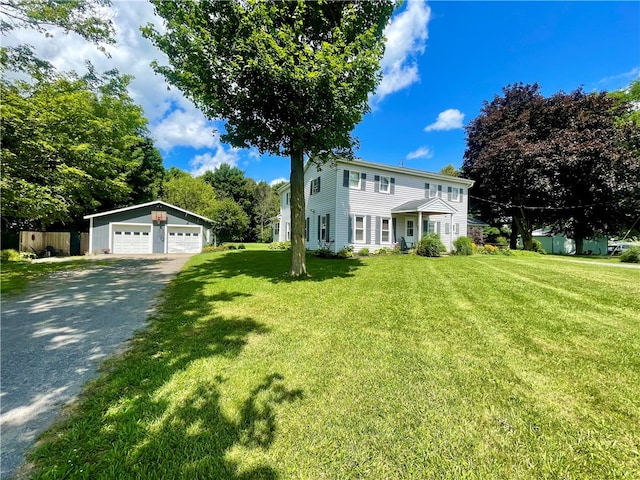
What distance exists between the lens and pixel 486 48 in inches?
476

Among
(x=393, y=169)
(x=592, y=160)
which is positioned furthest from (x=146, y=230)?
→ (x=592, y=160)

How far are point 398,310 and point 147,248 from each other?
20948mm

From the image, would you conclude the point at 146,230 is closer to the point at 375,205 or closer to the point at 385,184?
the point at 375,205

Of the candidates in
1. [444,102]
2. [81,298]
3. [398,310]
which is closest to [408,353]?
[398,310]

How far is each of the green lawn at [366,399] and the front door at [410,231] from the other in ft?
42.5

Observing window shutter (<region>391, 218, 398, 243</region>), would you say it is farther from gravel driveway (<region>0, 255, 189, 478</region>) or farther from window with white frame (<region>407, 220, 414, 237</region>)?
gravel driveway (<region>0, 255, 189, 478</region>)

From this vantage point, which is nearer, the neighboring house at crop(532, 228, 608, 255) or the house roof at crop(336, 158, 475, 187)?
the house roof at crop(336, 158, 475, 187)

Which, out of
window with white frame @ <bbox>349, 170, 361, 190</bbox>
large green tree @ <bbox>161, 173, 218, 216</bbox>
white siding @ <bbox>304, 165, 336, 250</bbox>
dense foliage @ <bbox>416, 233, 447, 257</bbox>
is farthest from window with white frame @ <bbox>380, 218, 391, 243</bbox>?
large green tree @ <bbox>161, 173, 218, 216</bbox>

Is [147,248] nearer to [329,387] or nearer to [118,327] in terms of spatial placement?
[118,327]

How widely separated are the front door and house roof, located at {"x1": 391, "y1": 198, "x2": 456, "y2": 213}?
1.32 metres

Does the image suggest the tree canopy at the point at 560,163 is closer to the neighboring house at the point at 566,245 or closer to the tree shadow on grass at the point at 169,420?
the neighboring house at the point at 566,245

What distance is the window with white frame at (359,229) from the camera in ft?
53.1

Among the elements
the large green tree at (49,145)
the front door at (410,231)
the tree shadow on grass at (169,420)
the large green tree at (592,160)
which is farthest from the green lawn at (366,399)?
the large green tree at (592,160)

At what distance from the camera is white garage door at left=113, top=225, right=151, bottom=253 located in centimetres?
1973
